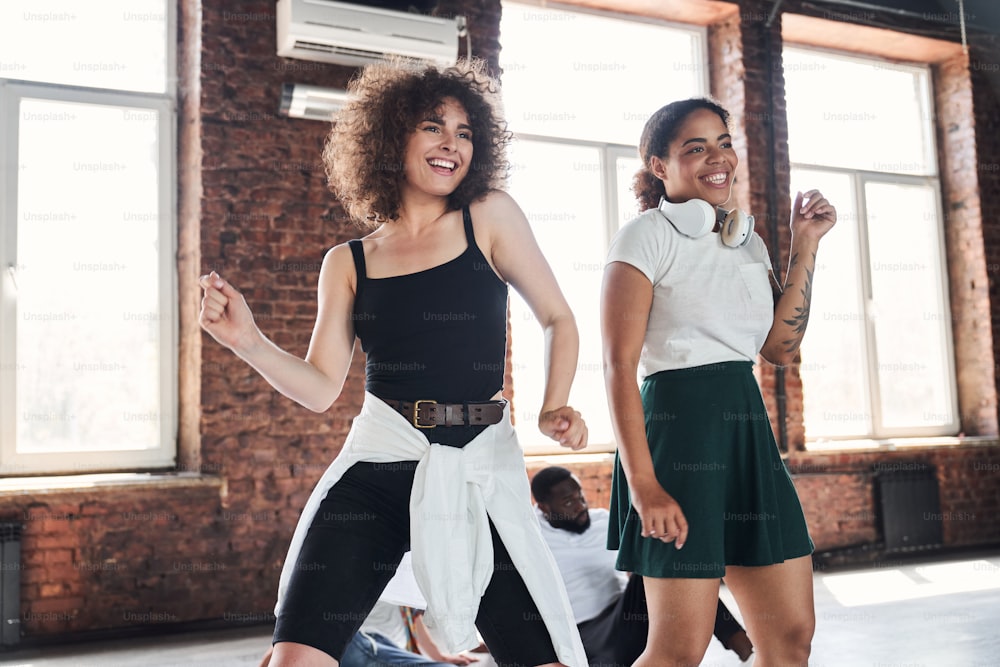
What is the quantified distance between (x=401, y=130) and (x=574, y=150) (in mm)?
4308

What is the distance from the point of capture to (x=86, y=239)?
483 cm

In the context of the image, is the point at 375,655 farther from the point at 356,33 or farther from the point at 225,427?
the point at 356,33

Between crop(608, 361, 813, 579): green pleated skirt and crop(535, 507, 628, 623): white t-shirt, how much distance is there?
1.54 metres

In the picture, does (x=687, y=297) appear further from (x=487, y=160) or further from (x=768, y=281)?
(x=487, y=160)

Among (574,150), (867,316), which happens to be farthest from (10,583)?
(867,316)

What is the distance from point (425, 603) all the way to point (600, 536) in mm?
1982

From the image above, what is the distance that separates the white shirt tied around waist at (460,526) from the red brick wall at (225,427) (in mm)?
3173

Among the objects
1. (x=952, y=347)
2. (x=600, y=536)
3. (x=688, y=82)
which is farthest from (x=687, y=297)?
(x=952, y=347)

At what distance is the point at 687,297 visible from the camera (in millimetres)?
1798

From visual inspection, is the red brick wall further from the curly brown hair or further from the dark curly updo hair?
the dark curly updo hair

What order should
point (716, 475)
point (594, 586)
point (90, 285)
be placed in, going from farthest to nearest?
point (90, 285), point (594, 586), point (716, 475)

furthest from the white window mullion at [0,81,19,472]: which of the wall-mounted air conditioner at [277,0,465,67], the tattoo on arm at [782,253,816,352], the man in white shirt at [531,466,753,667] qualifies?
the tattoo on arm at [782,253,816,352]

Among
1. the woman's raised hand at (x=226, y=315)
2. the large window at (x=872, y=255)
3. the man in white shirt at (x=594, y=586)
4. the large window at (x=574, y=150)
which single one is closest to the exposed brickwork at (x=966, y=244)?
the large window at (x=872, y=255)

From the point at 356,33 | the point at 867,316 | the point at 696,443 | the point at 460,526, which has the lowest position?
the point at 460,526
